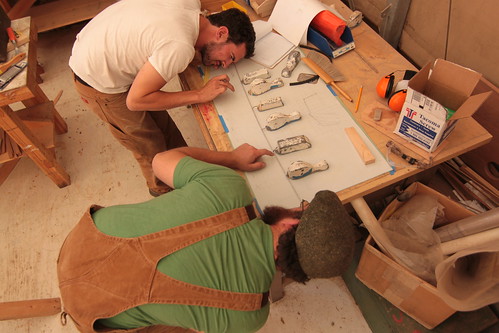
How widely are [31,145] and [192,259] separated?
1693 mm

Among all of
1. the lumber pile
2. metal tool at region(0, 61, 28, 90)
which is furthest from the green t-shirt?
the lumber pile

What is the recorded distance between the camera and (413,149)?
137cm

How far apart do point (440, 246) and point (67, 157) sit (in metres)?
2.62

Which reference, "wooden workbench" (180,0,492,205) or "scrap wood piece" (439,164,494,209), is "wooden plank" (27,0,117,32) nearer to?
"wooden workbench" (180,0,492,205)

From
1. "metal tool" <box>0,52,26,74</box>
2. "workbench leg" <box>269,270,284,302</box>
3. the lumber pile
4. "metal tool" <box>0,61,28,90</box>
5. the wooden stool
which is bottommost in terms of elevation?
"workbench leg" <box>269,270,284,302</box>

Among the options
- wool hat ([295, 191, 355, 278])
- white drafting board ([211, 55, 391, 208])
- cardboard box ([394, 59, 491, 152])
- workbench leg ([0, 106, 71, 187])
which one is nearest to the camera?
wool hat ([295, 191, 355, 278])

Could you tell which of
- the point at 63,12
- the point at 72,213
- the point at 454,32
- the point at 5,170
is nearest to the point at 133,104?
the point at 72,213

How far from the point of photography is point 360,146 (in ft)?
4.58

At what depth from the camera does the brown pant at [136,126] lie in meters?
1.75

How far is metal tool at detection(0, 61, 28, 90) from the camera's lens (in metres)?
1.76

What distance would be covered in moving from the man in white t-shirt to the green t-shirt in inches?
24.8

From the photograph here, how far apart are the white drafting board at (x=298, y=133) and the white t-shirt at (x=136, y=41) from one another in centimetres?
32

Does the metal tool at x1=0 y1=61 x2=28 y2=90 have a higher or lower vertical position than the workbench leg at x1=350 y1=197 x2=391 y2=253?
higher

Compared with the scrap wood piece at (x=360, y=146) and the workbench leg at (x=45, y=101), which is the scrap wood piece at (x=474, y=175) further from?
the workbench leg at (x=45, y=101)
